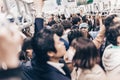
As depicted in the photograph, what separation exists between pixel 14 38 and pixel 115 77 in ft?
7.73

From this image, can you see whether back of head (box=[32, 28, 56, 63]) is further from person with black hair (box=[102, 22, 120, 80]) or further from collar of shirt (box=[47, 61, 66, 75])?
person with black hair (box=[102, 22, 120, 80])

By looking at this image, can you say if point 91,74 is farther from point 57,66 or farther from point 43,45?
point 43,45

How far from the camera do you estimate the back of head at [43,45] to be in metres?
2.38

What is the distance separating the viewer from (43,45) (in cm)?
238

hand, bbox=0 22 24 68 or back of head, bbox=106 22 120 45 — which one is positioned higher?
hand, bbox=0 22 24 68

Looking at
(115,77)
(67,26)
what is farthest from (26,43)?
(67,26)

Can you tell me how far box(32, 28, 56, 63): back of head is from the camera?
2.38 meters

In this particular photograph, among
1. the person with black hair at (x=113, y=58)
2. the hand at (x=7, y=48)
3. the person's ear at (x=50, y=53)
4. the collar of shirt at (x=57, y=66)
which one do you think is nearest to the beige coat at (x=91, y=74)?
the collar of shirt at (x=57, y=66)

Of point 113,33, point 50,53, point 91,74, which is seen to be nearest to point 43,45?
point 50,53

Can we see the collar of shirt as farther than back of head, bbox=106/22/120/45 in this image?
No

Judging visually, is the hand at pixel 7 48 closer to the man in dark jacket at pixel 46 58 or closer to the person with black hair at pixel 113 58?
the man in dark jacket at pixel 46 58

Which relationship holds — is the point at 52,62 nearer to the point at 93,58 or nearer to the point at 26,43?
the point at 93,58

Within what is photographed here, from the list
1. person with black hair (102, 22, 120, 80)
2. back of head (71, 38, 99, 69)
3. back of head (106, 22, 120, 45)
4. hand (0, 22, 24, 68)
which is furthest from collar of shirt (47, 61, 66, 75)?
hand (0, 22, 24, 68)

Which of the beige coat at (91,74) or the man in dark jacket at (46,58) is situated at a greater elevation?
the man in dark jacket at (46,58)
